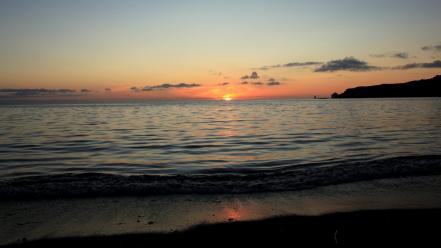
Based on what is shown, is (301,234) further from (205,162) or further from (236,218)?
(205,162)

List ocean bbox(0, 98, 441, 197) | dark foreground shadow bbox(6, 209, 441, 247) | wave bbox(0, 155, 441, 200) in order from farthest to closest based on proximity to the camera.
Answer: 1. ocean bbox(0, 98, 441, 197)
2. wave bbox(0, 155, 441, 200)
3. dark foreground shadow bbox(6, 209, 441, 247)

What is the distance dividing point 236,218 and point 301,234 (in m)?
1.84

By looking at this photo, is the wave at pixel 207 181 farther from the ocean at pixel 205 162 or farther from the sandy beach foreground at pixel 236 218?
the sandy beach foreground at pixel 236 218

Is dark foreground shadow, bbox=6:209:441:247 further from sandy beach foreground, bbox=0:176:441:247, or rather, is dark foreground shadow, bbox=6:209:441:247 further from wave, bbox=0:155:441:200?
wave, bbox=0:155:441:200

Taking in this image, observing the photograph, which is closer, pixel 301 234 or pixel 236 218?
pixel 301 234

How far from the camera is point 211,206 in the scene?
30.3 ft

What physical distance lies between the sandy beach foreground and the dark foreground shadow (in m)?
0.02

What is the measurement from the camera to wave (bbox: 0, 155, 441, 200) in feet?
35.6

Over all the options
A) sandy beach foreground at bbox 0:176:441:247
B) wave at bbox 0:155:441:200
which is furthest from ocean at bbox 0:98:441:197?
sandy beach foreground at bbox 0:176:441:247

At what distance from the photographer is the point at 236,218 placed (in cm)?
808

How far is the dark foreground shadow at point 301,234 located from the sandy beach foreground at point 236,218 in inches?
0.7

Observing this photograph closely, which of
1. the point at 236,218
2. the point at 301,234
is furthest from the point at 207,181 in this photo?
the point at 301,234

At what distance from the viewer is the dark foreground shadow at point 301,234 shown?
628 centimetres

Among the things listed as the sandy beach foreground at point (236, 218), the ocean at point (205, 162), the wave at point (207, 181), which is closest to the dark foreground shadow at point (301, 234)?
the sandy beach foreground at point (236, 218)
